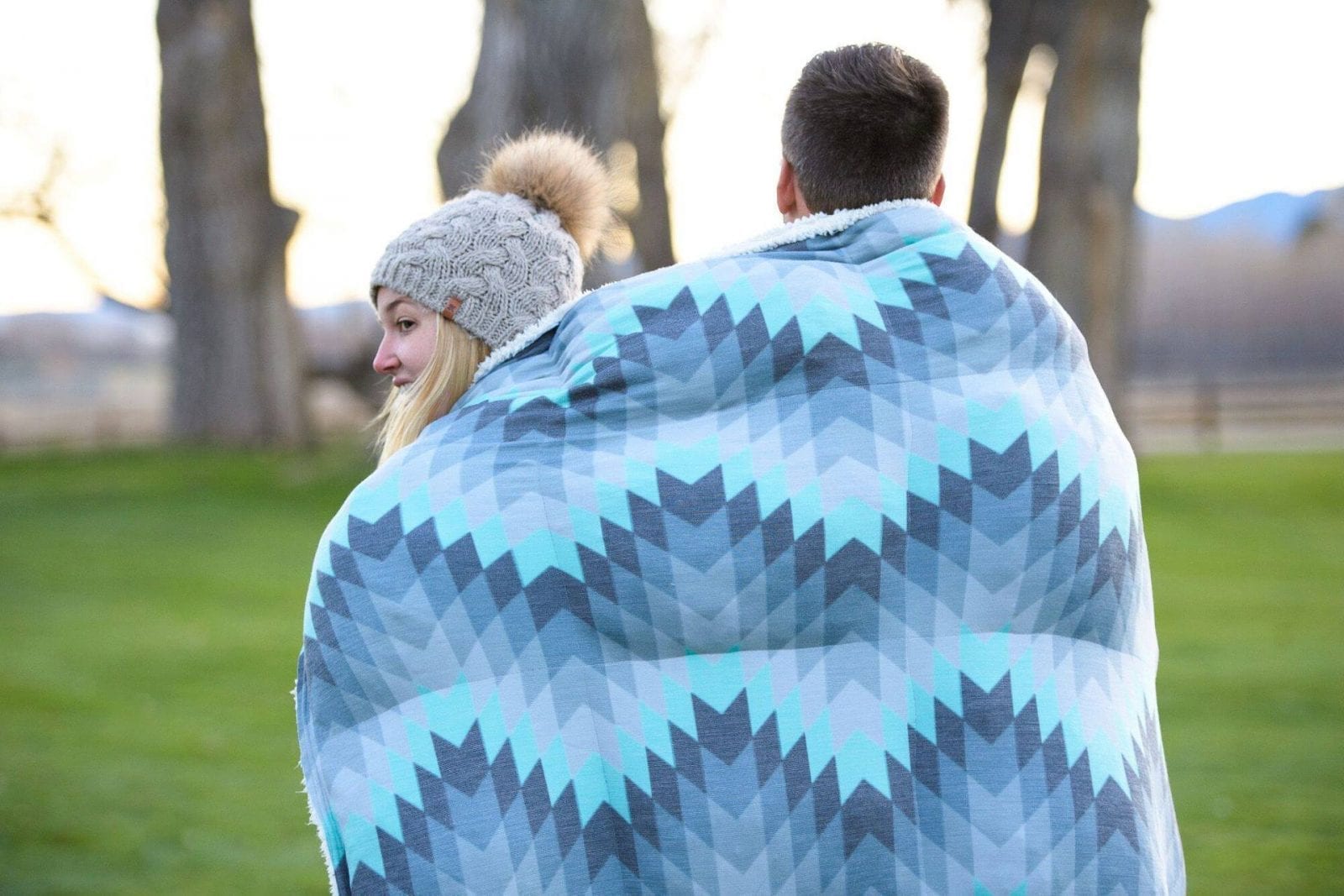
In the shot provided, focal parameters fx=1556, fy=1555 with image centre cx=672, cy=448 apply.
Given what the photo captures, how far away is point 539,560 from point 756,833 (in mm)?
446

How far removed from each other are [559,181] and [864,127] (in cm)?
81

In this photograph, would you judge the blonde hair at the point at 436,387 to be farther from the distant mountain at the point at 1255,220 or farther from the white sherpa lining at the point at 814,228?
the distant mountain at the point at 1255,220

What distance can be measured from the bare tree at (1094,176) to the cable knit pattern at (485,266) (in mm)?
12057

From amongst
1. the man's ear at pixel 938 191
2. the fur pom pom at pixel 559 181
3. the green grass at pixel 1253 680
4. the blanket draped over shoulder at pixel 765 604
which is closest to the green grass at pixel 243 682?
the green grass at pixel 1253 680

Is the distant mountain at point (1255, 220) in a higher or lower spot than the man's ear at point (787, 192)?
lower

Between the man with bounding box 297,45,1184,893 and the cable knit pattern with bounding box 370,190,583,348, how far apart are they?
20.7 inches

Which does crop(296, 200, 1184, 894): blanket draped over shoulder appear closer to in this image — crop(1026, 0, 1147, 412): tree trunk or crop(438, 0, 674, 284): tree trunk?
crop(438, 0, 674, 284): tree trunk

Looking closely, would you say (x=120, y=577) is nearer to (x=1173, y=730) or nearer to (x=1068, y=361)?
(x=1173, y=730)

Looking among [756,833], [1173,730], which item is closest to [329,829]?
[756,833]

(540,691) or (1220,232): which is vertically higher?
(540,691)

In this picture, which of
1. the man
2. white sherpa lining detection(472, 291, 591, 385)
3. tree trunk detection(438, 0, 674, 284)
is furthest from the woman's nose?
tree trunk detection(438, 0, 674, 284)

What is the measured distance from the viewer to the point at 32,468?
17.8 metres

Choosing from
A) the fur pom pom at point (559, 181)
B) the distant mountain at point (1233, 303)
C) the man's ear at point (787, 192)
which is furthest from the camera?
the distant mountain at point (1233, 303)

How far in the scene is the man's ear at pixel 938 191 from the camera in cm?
217
